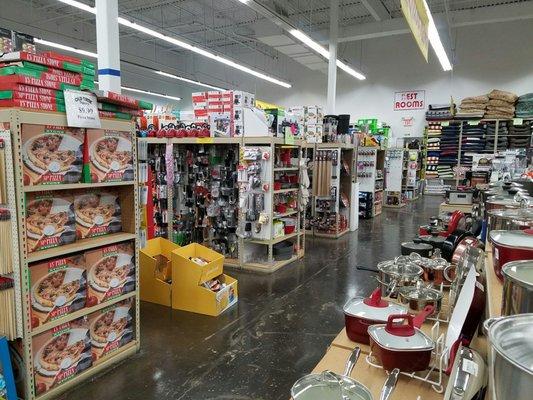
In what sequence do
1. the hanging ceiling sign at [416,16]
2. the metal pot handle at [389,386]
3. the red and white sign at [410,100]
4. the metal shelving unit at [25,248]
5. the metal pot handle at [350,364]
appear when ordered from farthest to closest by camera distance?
the red and white sign at [410,100], the hanging ceiling sign at [416,16], the metal shelving unit at [25,248], the metal pot handle at [350,364], the metal pot handle at [389,386]

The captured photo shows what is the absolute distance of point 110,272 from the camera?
2.72 m

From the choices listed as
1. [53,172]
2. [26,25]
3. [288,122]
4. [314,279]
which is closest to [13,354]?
[53,172]

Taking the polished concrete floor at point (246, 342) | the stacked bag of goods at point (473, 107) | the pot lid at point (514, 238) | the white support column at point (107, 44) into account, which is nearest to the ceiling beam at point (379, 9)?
the stacked bag of goods at point (473, 107)

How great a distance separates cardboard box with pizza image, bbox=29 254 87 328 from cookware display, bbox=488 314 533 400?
237 cm

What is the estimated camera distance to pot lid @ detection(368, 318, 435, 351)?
1.19 metres

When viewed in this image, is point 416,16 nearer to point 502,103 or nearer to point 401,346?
point 401,346

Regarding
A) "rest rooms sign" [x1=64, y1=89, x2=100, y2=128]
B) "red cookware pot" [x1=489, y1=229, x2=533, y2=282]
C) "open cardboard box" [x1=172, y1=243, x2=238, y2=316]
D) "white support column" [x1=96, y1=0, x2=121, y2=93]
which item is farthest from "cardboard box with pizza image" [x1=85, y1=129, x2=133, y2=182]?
"red cookware pot" [x1=489, y1=229, x2=533, y2=282]

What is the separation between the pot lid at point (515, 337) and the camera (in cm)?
53

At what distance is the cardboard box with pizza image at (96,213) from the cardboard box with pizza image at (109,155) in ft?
0.57

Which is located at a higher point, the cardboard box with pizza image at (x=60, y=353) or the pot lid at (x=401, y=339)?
the pot lid at (x=401, y=339)

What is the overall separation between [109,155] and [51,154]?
410mm

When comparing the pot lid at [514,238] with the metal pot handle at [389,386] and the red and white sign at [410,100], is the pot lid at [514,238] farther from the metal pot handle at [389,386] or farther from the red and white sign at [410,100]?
the red and white sign at [410,100]

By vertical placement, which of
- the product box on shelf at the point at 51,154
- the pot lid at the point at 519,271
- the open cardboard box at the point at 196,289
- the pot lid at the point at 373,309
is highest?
the product box on shelf at the point at 51,154

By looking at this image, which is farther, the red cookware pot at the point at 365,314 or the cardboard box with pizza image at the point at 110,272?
the cardboard box with pizza image at the point at 110,272
